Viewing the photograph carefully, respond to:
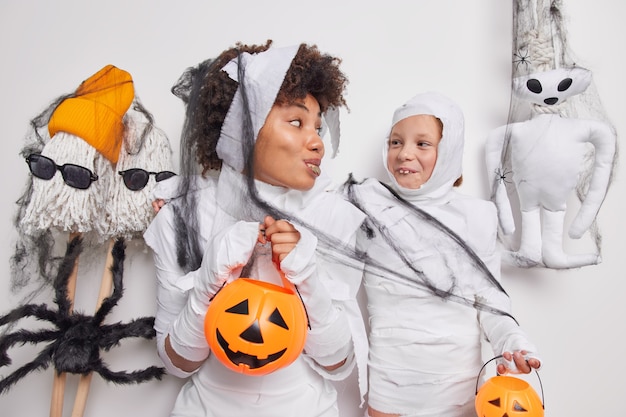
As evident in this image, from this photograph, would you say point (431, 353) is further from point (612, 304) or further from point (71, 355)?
point (71, 355)

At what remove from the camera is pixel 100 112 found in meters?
1.16

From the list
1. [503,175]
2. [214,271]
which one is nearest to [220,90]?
[214,271]

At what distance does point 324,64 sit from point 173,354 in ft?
2.33

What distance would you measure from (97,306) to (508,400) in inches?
38.8

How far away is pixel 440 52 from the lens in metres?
1.44

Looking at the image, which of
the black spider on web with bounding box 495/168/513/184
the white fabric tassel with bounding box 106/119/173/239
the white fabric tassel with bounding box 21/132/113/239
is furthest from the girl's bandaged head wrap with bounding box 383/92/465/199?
the white fabric tassel with bounding box 21/132/113/239

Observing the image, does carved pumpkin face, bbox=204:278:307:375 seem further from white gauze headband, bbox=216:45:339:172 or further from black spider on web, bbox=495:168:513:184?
black spider on web, bbox=495:168:513:184

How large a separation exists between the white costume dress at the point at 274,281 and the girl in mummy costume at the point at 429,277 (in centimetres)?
9

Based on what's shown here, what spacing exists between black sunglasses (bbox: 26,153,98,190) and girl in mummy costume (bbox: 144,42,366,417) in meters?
0.19

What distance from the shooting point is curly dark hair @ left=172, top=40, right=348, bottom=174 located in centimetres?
106

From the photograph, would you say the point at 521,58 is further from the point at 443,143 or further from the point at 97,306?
the point at 97,306

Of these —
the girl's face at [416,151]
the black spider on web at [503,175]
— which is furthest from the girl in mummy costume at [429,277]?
the black spider on web at [503,175]

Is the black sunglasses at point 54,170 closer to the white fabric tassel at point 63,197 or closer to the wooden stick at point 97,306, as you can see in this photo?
the white fabric tassel at point 63,197

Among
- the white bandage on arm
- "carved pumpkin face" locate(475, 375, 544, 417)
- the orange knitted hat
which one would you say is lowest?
"carved pumpkin face" locate(475, 375, 544, 417)
